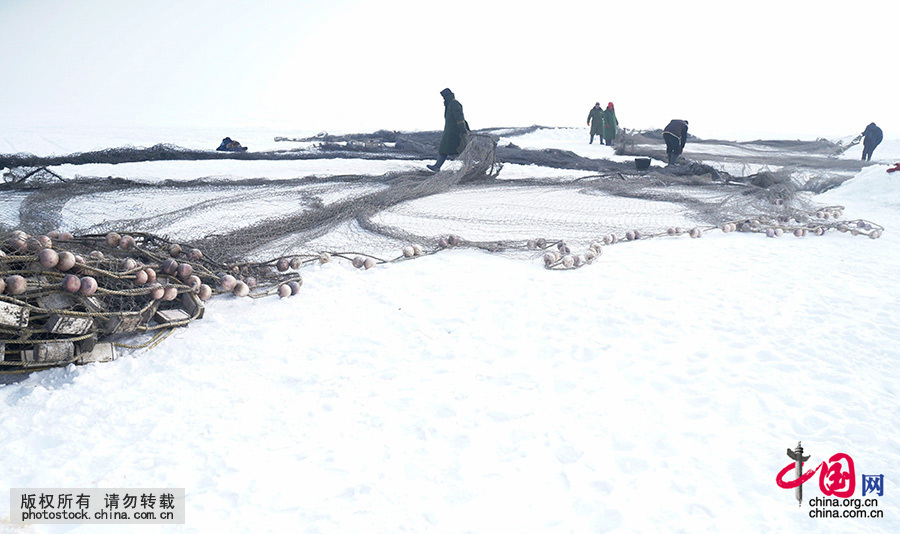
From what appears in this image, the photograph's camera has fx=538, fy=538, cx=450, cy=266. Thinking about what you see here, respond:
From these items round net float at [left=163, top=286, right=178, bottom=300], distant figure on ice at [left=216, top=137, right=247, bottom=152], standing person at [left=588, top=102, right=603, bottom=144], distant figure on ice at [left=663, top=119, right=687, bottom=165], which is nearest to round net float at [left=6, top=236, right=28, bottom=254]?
round net float at [left=163, top=286, right=178, bottom=300]

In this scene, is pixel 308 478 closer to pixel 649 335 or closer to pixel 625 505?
Result: pixel 625 505

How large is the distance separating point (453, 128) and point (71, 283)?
663cm

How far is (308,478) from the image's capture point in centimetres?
170

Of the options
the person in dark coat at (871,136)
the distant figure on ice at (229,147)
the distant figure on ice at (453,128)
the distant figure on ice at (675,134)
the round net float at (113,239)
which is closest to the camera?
the round net float at (113,239)

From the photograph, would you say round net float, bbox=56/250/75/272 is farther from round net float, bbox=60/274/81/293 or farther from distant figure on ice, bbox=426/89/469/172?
distant figure on ice, bbox=426/89/469/172

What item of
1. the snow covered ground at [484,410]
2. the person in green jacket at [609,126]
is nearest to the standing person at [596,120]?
the person in green jacket at [609,126]

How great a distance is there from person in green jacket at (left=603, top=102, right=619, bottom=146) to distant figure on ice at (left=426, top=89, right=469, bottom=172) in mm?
8644

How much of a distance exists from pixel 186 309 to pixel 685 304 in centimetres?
268

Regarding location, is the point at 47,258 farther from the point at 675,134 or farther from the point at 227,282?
the point at 675,134

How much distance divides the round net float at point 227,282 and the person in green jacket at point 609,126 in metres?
14.4

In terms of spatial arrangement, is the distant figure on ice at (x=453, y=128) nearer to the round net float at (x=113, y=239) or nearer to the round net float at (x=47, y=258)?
the round net float at (x=113, y=239)

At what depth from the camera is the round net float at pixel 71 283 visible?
2.12m

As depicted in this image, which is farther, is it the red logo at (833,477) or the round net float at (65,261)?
the round net float at (65,261)

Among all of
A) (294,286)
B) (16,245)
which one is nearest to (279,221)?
(294,286)
